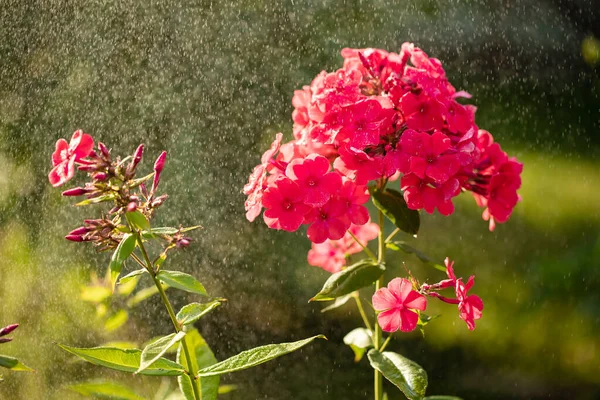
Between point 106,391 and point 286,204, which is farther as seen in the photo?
point 106,391

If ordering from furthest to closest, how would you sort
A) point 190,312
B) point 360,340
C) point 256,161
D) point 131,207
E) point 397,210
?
point 256,161 → point 360,340 → point 397,210 → point 190,312 → point 131,207

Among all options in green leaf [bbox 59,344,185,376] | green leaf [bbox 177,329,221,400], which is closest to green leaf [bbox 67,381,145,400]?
green leaf [bbox 177,329,221,400]

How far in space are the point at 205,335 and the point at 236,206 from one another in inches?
11.5

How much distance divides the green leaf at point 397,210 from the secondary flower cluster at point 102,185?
257 mm

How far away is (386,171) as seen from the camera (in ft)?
2.56

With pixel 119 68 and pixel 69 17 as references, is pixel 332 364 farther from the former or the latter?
pixel 69 17

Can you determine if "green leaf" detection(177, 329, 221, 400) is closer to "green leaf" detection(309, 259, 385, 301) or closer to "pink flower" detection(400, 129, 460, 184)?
"green leaf" detection(309, 259, 385, 301)

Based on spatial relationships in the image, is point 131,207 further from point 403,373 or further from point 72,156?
point 403,373

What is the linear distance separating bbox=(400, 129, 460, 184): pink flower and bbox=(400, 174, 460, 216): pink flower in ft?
0.09

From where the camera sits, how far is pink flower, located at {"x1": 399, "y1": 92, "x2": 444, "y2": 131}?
803 mm

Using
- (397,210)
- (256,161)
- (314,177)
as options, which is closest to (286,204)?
(314,177)

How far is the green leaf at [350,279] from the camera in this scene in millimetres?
817

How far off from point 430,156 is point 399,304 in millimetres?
159

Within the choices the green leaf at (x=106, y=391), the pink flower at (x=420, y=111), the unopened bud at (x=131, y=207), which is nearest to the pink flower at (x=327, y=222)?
the pink flower at (x=420, y=111)
